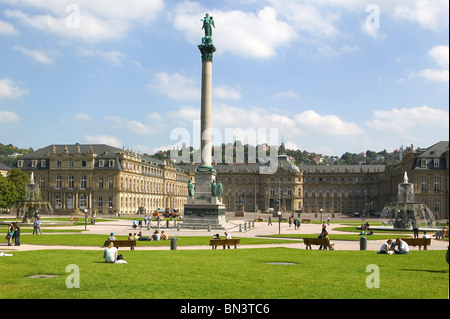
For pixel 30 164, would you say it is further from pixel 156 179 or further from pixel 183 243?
pixel 183 243

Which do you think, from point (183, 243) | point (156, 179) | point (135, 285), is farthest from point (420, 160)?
point (135, 285)

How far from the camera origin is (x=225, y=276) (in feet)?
66.0

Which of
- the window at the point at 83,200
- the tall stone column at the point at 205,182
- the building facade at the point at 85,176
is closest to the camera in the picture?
the tall stone column at the point at 205,182

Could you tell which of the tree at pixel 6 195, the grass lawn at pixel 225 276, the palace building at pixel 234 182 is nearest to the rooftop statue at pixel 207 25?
the palace building at pixel 234 182

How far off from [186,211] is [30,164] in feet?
292

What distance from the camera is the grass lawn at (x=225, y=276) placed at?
16.4 m

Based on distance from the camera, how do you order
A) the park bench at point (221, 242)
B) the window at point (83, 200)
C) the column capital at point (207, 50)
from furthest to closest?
the window at point (83, 200) < the column capital at point (207, 50) < the park bench at point (221, 242)

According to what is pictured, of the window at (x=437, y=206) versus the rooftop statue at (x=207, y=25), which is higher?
the rooftop statue at (x=207, y=25)

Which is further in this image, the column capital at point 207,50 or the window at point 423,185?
the window at point 423,185

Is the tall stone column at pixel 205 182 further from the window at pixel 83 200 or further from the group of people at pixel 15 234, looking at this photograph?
the window at pixel 83 200

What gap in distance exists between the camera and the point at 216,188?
61812 millimetres

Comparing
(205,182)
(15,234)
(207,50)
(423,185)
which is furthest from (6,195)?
(423,185)

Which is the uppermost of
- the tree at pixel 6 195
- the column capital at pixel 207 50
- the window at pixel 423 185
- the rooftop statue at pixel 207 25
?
the rooftop statue at pixel 207 25

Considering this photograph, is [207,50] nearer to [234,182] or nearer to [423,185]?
[423,185]
